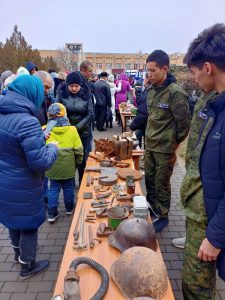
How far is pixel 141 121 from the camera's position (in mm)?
4312

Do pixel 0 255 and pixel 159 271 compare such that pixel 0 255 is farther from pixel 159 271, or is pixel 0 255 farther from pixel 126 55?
pixel 126 55

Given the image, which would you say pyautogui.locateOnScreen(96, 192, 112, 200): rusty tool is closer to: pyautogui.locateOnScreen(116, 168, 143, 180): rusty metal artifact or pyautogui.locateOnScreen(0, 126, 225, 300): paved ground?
pyautogui.locateOnScreen(116, 168, 143, 180): rusty metal artifact

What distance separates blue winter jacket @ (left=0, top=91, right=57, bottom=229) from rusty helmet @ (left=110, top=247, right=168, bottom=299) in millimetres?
1092

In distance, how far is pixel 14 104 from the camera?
7.38 ft

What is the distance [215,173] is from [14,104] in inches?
61.3

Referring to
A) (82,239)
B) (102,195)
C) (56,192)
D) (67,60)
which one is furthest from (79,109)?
(67,60)

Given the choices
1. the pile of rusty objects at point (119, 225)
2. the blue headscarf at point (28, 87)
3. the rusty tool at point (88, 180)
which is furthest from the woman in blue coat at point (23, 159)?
the rusty tool at point (88, 180)

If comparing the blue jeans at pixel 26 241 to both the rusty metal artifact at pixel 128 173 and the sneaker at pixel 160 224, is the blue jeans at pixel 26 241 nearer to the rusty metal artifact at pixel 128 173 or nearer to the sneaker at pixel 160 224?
the rusty metal artifact at pixel 128 173

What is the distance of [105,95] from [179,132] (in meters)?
6.40

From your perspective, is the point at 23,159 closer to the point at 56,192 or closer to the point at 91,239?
the point at 91,239

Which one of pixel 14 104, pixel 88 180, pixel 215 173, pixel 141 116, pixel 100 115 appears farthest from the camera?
pixel 100 115

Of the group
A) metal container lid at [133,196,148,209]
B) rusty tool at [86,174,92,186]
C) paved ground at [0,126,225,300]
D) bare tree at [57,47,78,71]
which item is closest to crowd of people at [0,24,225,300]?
paved ground at [0,126,225,300]

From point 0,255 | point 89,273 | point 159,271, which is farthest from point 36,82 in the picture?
point 0,255

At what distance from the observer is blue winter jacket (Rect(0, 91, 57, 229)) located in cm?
222
